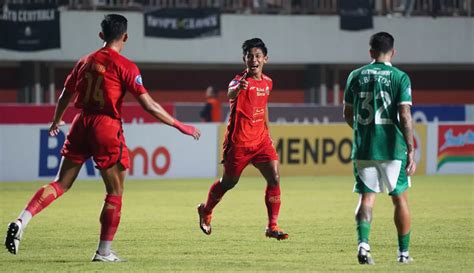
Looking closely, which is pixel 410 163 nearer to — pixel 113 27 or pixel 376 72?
pixel 376 72

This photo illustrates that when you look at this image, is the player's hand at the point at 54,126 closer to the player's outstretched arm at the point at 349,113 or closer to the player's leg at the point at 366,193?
the player's outstretched arm at the point at 349,113

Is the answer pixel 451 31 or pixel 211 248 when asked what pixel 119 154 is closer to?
pixel 211 248

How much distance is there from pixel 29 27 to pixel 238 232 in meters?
19.3

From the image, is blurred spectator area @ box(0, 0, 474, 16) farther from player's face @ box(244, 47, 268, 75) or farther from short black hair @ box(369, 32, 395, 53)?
short black hair @ box(369, 32, 395, 53)

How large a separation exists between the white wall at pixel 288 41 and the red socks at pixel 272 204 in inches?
798

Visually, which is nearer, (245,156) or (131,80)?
(131,80)

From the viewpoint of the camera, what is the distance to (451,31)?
123 ft

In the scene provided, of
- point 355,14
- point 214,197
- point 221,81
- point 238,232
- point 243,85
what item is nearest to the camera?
point 243,85

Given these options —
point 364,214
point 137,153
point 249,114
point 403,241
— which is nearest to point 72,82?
point 364,214

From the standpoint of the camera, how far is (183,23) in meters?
34.5

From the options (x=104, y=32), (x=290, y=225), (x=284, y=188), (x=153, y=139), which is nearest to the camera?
(x=104, y=32)

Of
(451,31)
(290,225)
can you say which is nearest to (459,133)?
(451,31)

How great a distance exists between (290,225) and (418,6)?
74.8 ft

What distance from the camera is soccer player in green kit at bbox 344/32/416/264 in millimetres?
10789
